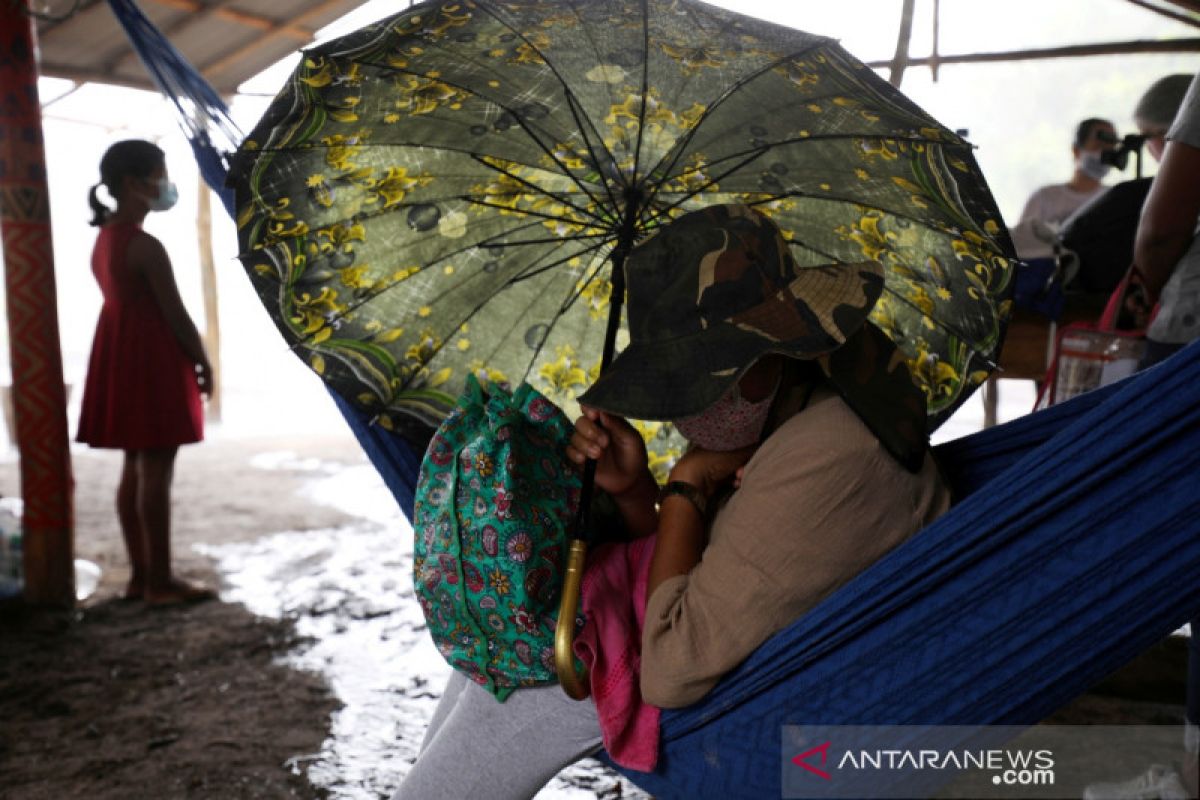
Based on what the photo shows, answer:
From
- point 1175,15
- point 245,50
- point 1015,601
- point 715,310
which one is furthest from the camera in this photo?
point 245,50

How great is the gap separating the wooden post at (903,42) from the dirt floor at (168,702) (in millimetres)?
3401

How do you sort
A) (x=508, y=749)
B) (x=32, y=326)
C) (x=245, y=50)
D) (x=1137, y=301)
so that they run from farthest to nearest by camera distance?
(x=245, y=50) → (x=32, y=326) → (x=1137, y=301) → (x=508, y=749)

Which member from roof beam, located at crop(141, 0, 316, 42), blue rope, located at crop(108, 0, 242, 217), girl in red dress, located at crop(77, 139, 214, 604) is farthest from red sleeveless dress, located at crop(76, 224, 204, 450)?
roof beam, located at crop(141, 0, 316, 42)

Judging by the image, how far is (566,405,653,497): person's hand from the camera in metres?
1.20

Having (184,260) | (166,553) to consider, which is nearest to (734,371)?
(166,553)

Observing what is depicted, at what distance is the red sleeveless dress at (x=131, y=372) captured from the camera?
113 inches

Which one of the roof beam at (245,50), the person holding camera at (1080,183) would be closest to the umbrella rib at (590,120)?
the person holding camera at (1080,183)

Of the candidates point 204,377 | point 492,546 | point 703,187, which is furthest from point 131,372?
point 492,546

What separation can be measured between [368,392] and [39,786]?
108cm

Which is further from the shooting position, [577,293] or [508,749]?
[577,293]

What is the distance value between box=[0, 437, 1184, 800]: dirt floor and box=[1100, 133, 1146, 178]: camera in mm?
A: 1186

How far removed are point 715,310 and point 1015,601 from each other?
416 millimetres

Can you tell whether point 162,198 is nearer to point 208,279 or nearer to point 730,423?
point 730,423

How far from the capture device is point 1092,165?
3.98 meters
